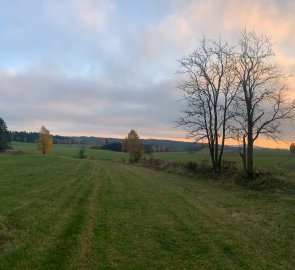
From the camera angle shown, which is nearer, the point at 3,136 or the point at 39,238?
the point at 39,238

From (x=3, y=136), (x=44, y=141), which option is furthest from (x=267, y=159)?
(x=3, y=136)

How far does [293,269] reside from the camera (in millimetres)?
8500

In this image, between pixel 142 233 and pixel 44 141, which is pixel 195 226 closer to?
pixel 142 233

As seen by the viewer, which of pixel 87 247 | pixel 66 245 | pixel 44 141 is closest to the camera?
pixel 87 247

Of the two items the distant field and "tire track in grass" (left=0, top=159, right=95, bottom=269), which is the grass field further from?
the distant field

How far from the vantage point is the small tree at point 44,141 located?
122 metres

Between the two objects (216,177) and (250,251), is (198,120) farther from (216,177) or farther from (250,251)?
(250,251)

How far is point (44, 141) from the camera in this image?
122 meters

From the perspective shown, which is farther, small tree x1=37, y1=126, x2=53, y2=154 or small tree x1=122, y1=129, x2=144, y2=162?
small tree x1=37, y1=126, x2=53, y2=154

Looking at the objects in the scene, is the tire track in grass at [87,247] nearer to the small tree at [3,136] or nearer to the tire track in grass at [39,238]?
the tire track in grass at [39,238]

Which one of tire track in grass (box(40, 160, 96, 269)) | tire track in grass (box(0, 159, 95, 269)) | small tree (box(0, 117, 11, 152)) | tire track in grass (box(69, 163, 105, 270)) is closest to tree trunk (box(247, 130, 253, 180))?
tire track in grass (box(0, 159, 95, 269))

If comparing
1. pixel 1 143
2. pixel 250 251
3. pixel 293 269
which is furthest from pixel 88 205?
pixel 1 143

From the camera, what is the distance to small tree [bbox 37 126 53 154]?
122188 millimetres

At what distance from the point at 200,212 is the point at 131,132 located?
314 ft
